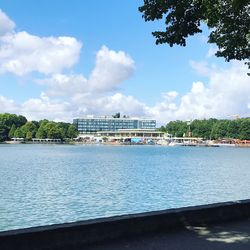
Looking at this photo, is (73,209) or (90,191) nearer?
(73,209)

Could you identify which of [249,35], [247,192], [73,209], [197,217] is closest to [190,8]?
[249,35]

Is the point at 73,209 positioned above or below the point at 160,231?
below

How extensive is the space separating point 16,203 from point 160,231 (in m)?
21.7

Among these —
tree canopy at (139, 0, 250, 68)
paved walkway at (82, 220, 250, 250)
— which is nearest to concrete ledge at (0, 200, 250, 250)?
paved walkway at (82, 220, 250, 250)

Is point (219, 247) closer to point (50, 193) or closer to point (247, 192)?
point (50, 193)

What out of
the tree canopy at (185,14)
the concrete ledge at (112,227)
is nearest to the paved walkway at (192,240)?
the concrete ledge at (112,227)

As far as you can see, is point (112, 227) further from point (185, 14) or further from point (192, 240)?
point (185, 14)

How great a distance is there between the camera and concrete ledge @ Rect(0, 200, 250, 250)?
8805 millimetres

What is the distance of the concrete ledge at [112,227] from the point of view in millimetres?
8805

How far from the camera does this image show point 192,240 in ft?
32.1

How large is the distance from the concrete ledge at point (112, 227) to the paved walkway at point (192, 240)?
25 centimetres

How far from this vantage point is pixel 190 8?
9953mm

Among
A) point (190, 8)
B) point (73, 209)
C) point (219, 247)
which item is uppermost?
point (190, 8)

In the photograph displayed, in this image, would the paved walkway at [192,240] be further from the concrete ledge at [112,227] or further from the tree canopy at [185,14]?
the tree canopy at [185,14]
